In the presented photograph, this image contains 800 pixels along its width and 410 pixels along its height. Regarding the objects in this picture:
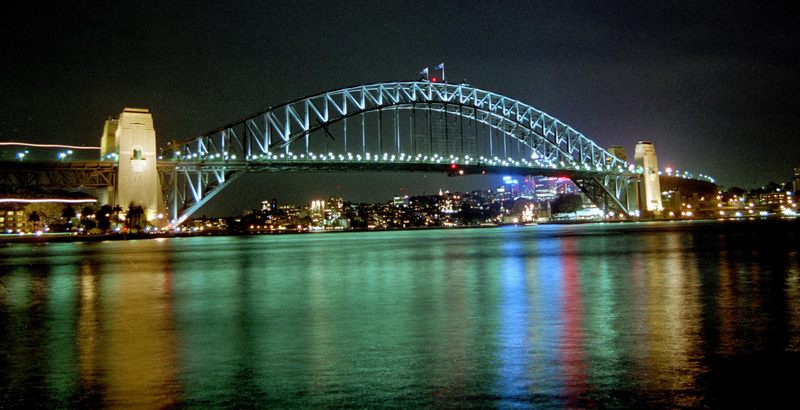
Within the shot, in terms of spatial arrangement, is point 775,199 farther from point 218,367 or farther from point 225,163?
point 218,367

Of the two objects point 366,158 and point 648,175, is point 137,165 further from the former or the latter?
point 648,175

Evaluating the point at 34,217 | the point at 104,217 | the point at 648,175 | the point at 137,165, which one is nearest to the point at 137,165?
the point at 137,165

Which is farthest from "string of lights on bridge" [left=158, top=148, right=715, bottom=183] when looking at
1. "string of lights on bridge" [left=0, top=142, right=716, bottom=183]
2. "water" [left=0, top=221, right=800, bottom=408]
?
"water" [left=0, top=221, right=800, bottom=408]

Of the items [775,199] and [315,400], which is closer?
[315,400]

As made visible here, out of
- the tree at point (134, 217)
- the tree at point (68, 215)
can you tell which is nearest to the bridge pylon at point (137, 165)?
the tree at point (134, 217)

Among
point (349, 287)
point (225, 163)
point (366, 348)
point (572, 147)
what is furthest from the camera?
point (572, 147)

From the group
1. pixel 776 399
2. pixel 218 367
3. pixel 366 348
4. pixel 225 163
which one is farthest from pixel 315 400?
pixel 225 163
